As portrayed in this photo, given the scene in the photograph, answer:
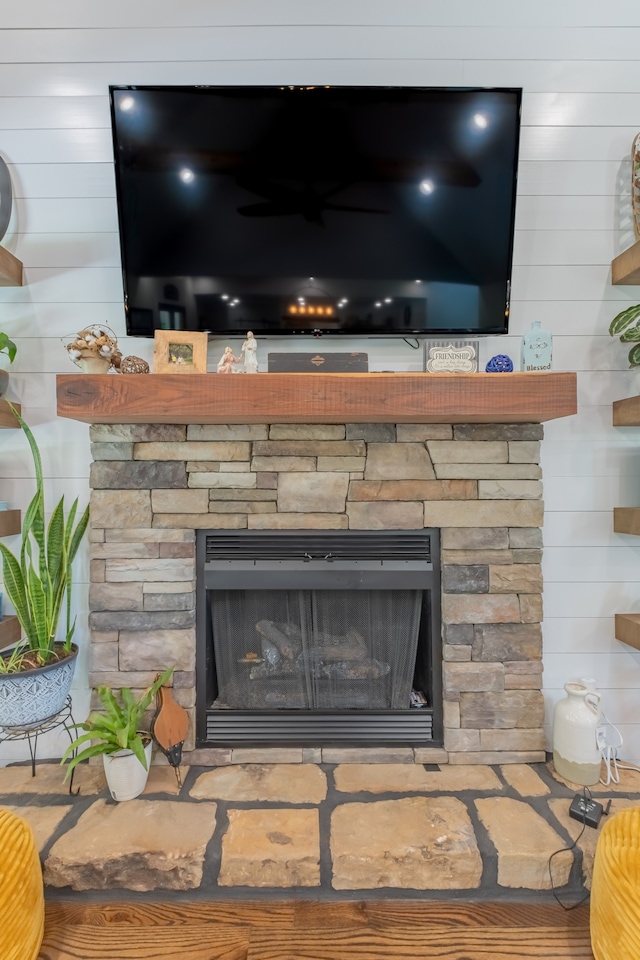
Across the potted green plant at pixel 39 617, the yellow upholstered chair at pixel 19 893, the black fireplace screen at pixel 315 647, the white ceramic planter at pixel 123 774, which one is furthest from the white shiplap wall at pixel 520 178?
the yellow upholstered chair at pixel 19 893

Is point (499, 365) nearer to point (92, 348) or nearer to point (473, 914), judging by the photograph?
point (92, 348)

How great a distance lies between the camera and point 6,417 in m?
1.50

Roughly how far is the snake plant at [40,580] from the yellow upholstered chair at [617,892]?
4.66ft

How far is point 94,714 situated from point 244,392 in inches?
38.2

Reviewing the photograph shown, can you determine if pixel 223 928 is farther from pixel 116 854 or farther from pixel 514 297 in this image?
pixel 514 297

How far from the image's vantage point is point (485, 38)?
1.54 metres

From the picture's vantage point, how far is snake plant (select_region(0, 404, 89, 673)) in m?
1.39

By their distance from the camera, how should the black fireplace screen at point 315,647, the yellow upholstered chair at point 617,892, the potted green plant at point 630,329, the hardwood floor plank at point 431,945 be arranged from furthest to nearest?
the black fireplace screen at point 315,647
the potted green plant at point 630,329
the hardwood floor plank at point 431,945
the yellow upholstered chair at point 617,892

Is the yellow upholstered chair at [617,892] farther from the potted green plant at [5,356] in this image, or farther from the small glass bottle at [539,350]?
the potted green plant at [5,356]

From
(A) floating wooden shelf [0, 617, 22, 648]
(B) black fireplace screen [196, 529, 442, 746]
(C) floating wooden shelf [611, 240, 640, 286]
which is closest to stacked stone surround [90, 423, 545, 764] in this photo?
(B) black fireplace screen [196, 529, 442, 746]

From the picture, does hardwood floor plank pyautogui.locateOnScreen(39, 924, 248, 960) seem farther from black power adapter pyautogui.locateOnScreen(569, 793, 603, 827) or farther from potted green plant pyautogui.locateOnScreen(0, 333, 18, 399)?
potted green plant pyautogui.locateOnScreen(0, 333, 18, 399)

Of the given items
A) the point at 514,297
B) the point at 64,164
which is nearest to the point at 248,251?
the point at 64,164

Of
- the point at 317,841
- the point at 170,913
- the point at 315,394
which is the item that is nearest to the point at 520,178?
the point at 315,394

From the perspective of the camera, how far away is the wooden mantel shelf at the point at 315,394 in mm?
1255
